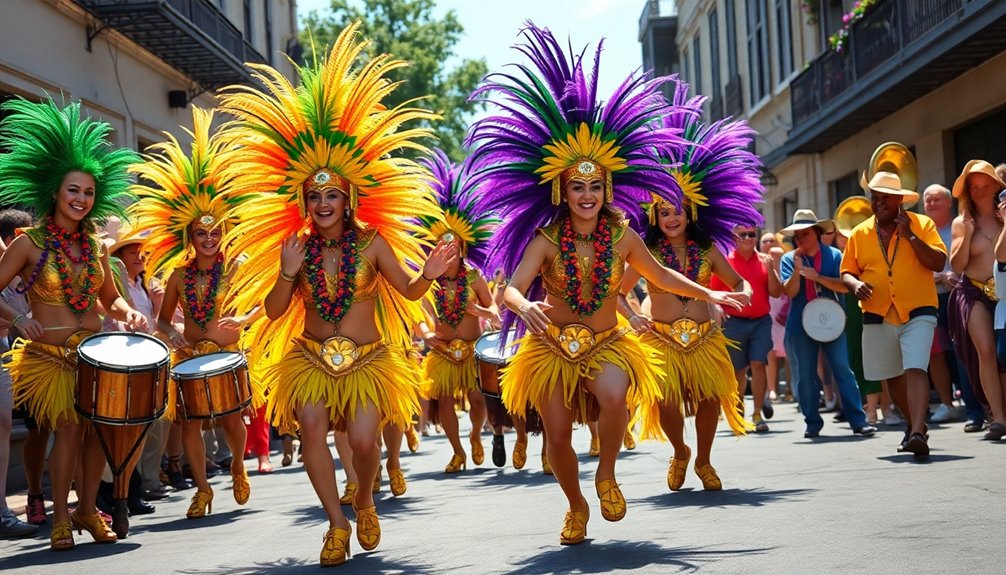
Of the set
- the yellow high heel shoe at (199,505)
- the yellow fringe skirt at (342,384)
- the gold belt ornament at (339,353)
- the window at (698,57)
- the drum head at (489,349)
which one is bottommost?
the yellow high heel shoe at (199,505)

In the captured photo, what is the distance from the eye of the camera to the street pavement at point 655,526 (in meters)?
6.32

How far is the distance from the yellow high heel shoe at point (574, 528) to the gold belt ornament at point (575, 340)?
0.88 meters

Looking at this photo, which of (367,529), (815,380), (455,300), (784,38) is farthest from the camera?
(784,38)

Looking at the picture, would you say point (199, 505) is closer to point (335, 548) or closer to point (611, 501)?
point (335, 548)

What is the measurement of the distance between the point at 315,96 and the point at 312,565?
264cm

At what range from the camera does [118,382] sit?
812 centimetres

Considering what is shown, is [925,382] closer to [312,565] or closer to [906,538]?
[906,538]

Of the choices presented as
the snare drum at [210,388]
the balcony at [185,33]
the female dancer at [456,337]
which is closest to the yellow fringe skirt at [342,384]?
the snare drum at [210,388]

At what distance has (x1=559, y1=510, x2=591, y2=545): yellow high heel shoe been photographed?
718 cm

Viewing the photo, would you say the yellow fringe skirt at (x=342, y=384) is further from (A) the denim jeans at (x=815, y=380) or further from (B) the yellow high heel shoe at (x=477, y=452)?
(A) the denim jeans at (x=815, y=380)

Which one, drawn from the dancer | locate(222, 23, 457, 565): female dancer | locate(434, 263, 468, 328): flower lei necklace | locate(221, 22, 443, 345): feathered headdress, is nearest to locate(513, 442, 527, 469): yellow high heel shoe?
locate(434, 263, 468, 328): flower lei necklace

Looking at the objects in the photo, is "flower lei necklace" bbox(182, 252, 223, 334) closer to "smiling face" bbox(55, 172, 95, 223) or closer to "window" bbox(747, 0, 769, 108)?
"smiling face" bbox(55, 172, 95, 223)

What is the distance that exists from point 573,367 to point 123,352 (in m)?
2.73

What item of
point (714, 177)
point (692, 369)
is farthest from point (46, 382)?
point (714, 177)
